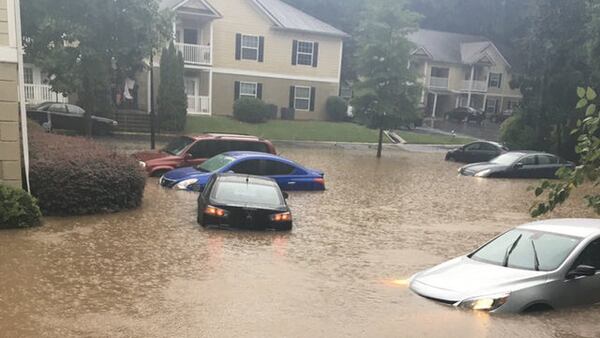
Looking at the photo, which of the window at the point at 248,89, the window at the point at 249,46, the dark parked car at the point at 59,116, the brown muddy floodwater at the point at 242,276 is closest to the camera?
the brown muddy floodwater at the point at 242,276

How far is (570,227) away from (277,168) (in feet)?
31.5

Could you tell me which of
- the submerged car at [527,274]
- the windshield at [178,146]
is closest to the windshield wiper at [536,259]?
the submerged car at [527,274]

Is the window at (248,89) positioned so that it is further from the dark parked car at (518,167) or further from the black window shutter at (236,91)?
the dark parked car at (518,167)

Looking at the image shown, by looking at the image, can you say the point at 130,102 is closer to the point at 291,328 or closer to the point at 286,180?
the point at 286,180

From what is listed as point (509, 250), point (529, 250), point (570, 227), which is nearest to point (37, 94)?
point (509, 250)

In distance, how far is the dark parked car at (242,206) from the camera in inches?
428

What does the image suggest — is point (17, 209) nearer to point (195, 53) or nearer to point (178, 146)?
point (178, 146)

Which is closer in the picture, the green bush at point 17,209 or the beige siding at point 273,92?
the green bush at point 17,209

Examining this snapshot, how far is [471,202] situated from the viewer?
17250 millimetres

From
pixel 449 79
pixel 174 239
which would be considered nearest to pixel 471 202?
pixel 174 239

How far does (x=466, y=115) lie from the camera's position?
5156cm

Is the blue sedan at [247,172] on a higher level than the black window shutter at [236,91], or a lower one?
lower

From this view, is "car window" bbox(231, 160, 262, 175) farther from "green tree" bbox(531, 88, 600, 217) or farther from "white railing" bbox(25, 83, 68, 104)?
"white railing" bbox(25, 83, 68, 104)

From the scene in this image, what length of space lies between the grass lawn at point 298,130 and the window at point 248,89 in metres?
2.62
